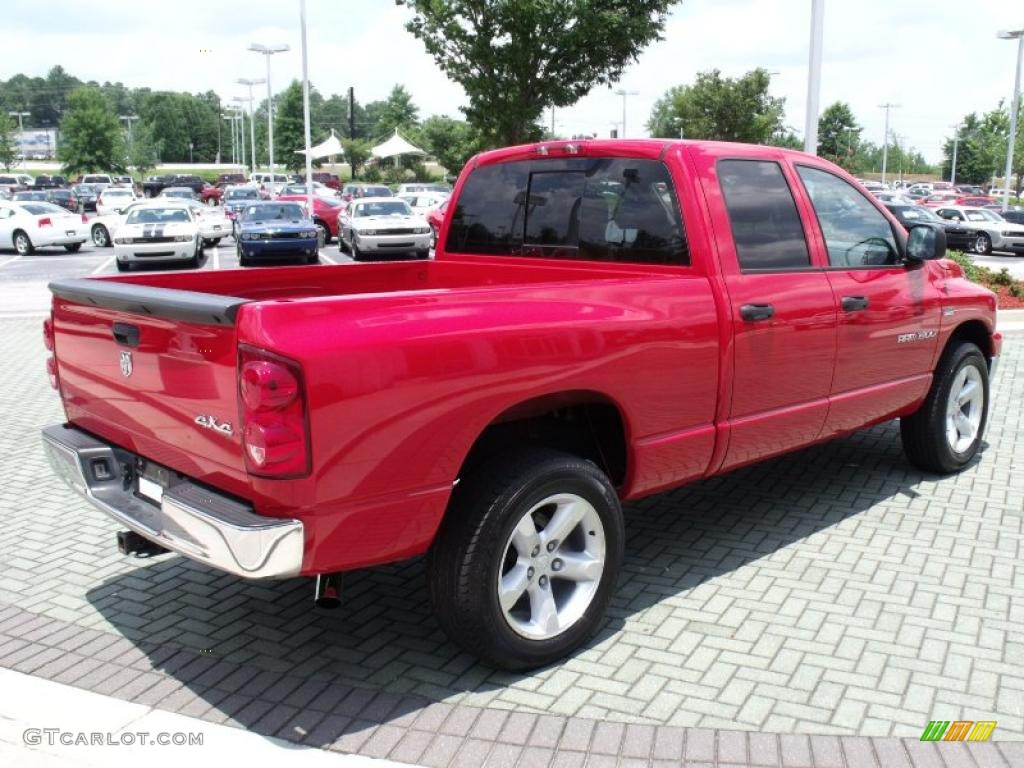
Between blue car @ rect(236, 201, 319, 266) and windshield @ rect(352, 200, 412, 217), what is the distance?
2075 millimetres

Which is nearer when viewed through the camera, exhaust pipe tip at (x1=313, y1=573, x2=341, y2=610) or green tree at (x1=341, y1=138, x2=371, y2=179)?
exhaust pipe tip at (x1=313, y1=573, x2=341, y2=610)

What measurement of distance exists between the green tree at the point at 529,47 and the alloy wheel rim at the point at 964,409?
18578 millimetres

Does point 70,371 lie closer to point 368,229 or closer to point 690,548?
point 690,548

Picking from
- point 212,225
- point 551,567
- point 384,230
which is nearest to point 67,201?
point 212,225

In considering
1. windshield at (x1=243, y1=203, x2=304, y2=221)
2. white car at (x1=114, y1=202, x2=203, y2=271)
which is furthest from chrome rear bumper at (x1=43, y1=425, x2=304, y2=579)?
windshield at (x1=243, y1=203, x2=304, y2=221)

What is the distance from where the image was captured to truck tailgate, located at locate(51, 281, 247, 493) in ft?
9.98

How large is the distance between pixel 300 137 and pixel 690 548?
9217 cm

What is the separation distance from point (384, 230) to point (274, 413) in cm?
2215

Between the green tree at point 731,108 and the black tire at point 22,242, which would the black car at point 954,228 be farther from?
the black tire at point 22,242

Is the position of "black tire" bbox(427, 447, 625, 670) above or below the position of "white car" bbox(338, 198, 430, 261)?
below

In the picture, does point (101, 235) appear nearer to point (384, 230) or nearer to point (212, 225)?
point (212, 225)

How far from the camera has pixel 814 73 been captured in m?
13.8

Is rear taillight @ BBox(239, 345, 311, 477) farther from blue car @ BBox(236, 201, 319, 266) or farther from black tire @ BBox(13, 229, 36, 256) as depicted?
black tire @ BBox(13, 229, 36, 256)

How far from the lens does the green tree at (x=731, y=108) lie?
46.9 meters
